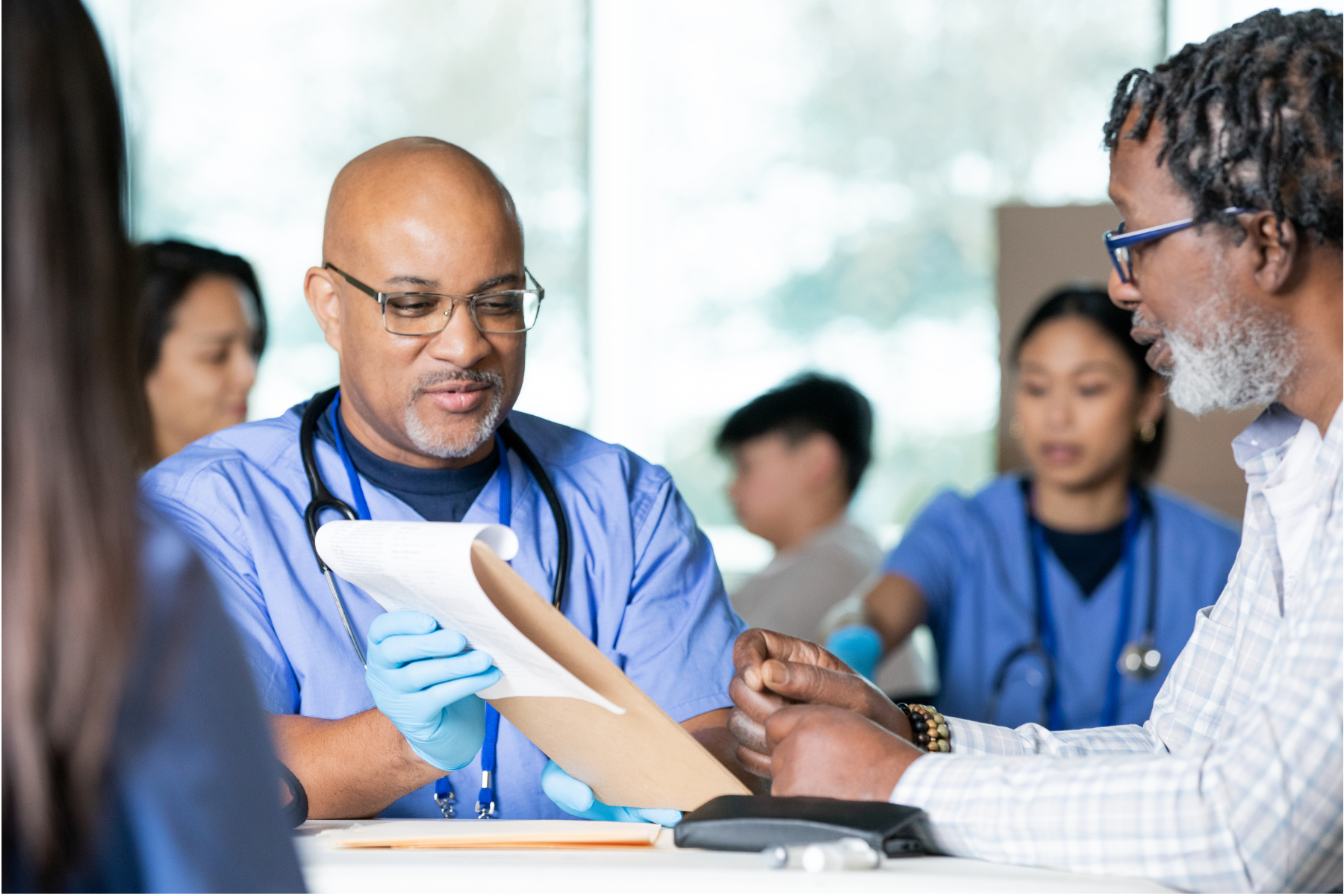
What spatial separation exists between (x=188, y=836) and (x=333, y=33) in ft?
13.5

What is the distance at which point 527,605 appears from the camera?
930mm

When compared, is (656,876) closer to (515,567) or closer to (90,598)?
(90,598)

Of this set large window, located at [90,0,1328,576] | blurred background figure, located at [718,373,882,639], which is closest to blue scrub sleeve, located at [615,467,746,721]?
blurred background figure, located at [718,373,882,639]

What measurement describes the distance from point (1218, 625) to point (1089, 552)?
3.99ft

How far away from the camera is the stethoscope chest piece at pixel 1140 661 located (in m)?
2.31

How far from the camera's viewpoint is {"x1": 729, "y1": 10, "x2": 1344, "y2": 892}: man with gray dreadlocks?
828 millimetres

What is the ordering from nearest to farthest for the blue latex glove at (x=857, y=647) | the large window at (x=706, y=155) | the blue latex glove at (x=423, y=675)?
the blue latex glove at (x=423, y=675) < the blue latex glove at (x=857, y=647) < the large window at (x=706, y=155)

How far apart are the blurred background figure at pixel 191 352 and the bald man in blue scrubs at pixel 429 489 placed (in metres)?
0.94

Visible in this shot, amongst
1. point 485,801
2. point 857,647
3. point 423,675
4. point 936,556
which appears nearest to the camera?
point 423,675

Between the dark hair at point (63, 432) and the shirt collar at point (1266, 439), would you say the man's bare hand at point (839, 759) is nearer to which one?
the shirt collar at point (1266, 439)

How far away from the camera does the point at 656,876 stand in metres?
0.84

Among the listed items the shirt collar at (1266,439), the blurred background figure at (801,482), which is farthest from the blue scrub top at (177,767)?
the blurred background figure at (801,482)

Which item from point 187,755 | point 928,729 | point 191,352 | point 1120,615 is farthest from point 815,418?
point 187,755

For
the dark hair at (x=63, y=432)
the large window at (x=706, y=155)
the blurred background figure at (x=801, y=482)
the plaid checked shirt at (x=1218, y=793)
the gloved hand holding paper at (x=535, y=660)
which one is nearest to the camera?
the dark hair at (x=63, y=432)
